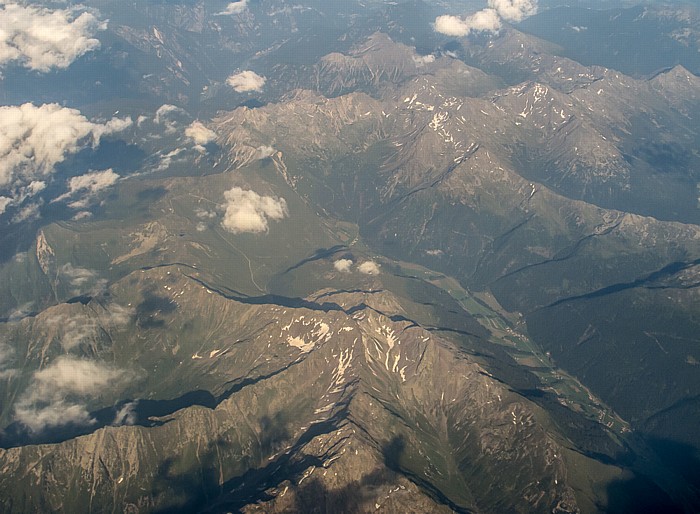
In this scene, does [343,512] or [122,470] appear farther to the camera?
[122,470]

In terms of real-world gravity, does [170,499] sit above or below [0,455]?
below

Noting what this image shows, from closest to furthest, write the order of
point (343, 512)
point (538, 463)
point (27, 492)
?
point (343, 512)
point (27, 492)
point (538, 463)

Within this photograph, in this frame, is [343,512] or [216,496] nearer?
[343,512]

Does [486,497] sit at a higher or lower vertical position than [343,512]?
lower

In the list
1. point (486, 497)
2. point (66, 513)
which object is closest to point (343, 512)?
point (486, 497)

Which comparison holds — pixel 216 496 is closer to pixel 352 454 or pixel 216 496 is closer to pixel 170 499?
pixel 170 499

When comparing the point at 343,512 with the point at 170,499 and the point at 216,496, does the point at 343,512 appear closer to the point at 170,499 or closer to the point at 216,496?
the point at 216,496

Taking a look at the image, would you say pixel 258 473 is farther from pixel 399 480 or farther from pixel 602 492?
pixel 602 492

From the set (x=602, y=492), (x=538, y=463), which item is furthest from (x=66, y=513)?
(x=602, y=492)

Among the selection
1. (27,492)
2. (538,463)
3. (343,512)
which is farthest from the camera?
(538,463)
